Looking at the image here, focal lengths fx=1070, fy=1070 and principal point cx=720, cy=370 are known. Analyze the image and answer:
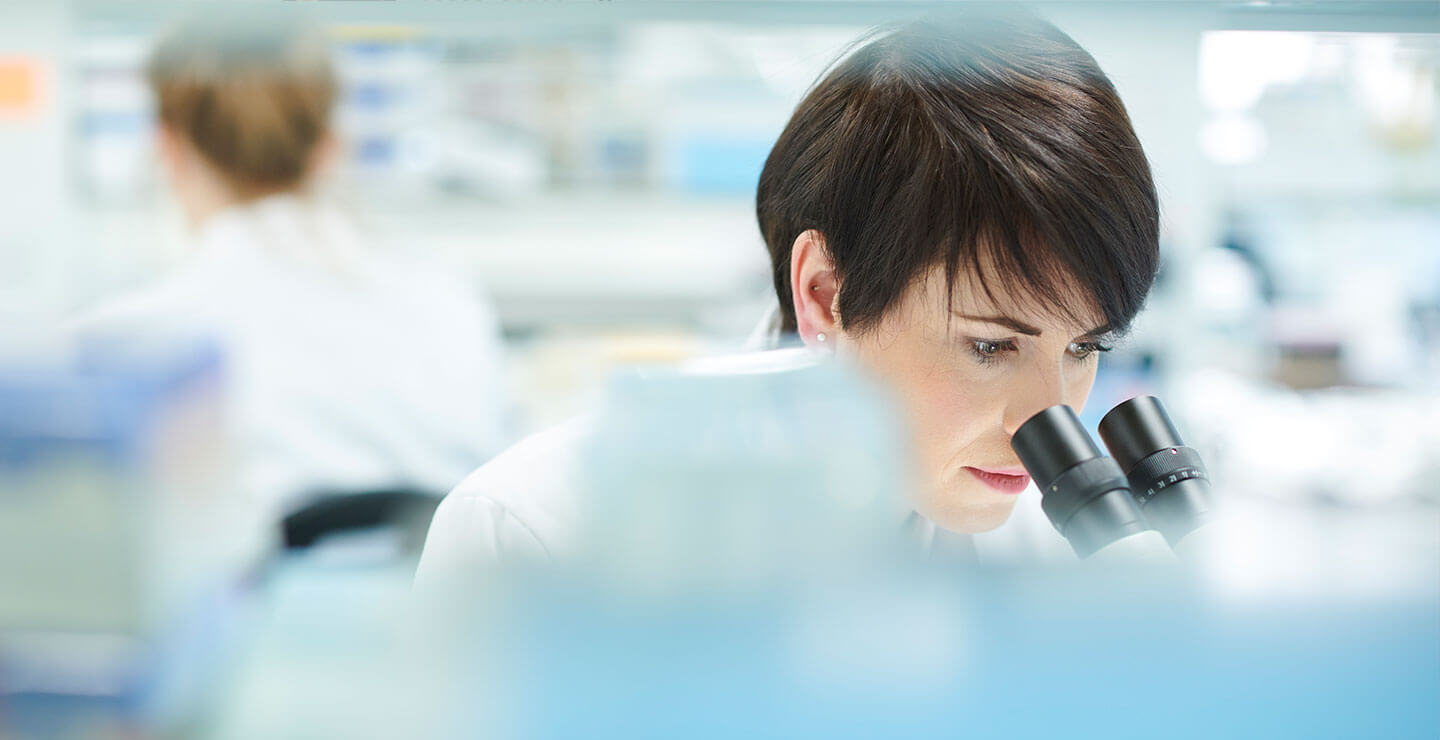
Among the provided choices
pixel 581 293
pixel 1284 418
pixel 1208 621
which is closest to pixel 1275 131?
pixel 1284 418

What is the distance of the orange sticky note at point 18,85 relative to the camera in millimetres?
539

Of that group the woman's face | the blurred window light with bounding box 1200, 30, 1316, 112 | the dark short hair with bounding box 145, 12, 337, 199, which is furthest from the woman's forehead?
the dark short hair with bounding box 145, 12, 337, 199

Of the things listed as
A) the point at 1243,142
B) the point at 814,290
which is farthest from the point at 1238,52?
the point at 1243,142

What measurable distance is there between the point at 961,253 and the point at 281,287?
0.53 metres

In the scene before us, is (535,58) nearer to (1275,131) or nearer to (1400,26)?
(1400,26)

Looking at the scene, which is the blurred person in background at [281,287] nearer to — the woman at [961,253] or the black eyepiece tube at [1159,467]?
the woman at [961,253]

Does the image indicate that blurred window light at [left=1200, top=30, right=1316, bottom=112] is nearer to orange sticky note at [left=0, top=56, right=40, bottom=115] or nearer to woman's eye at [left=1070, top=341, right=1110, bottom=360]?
woman's eye at [left=1070, top=341, right=1110, bottom=360]

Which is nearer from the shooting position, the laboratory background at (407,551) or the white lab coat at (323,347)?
the laboratory background at (407,551)

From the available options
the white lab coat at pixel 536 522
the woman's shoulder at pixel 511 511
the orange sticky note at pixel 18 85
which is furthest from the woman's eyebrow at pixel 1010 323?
the orange sticky note at pixel 18 85

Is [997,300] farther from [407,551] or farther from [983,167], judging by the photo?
[407,551]

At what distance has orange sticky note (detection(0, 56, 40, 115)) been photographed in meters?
0.54

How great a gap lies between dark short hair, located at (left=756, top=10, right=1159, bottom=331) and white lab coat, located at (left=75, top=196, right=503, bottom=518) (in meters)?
0.38

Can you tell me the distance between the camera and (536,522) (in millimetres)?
619

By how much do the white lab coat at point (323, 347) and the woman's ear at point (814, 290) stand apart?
12.0 inches
